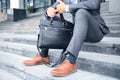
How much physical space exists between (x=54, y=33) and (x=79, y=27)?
0.35m

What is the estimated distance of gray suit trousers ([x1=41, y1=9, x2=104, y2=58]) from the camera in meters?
2.16

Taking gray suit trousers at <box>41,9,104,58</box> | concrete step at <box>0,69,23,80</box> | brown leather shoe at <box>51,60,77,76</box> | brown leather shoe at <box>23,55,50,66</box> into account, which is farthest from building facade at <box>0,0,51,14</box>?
brown leather shoe at <box>51,60,77,76</box>

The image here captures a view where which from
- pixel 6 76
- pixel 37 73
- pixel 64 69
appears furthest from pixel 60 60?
pixel 6 76

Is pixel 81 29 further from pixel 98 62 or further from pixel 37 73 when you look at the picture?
pixel 37 73

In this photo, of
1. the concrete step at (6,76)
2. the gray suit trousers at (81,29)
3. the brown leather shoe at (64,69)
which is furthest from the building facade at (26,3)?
the brown leather shoe at (64,69)

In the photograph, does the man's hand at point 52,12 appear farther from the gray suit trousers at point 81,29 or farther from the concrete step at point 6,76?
the concrete step at point 6,76

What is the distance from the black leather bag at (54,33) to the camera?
2.45m

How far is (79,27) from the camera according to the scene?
220 cm

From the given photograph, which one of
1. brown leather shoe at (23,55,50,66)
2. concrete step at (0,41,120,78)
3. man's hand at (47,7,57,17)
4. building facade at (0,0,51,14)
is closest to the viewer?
concrete step at (0,41,120,78)

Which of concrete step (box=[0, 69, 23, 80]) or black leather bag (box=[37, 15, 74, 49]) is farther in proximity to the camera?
concrete step (box=[0, 69, 23, 80])

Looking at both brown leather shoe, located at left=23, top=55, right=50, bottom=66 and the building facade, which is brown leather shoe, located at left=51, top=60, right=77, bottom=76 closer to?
brown leather shoe, located at left=23, top=55, right=50, bottom=66

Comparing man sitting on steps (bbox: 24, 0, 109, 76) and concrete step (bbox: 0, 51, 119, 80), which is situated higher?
man sitting on steps (bbox: 24, 0, 109, 76)

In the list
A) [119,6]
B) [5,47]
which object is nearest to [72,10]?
[5,47]

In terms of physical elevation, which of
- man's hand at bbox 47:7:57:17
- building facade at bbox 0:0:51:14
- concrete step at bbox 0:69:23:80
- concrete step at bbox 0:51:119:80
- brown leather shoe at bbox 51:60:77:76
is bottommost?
concrete step at bbox 0:69:23:80
